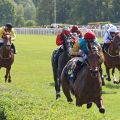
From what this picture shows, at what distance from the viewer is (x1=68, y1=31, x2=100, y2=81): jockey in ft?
34.8

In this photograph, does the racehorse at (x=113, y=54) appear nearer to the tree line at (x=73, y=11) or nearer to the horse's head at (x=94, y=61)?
the horse's head at (x=94, y=61)

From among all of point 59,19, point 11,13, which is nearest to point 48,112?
point 59,19

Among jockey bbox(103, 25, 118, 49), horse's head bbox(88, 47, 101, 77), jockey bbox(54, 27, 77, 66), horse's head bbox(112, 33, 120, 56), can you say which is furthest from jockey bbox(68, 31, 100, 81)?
jockey bbox(103, 25, 118, 49)

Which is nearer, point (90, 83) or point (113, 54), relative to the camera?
point (90, 83)

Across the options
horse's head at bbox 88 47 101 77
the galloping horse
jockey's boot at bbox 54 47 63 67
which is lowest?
the galloping horse

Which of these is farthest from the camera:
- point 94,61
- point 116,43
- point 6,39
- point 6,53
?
point 6,53

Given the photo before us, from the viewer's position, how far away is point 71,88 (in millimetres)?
11297

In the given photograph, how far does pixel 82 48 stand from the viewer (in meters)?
10.9

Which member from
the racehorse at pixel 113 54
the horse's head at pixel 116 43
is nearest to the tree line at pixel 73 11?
the racehorse at pixel 113 54

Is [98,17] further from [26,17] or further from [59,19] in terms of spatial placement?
[26,17]

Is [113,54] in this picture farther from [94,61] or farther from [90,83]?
[94,61]

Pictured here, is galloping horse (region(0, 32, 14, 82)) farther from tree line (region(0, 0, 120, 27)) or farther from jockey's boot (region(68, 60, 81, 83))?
tree line (region(0, 0, 120, 27))

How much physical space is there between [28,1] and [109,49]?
178278 mm

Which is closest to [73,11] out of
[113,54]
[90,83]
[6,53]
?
[6,53]
